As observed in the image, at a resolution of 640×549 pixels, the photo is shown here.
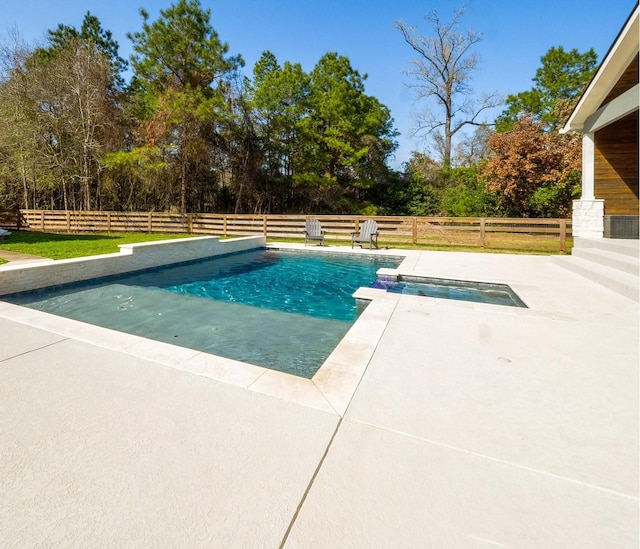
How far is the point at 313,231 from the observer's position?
10.3 meters

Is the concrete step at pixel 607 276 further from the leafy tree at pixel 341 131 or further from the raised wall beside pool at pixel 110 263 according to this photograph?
the leafy tree at pixel 341 131

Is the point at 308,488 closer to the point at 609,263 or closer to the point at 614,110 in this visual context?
the point at 609,263

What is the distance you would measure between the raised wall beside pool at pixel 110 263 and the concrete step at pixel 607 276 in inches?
305

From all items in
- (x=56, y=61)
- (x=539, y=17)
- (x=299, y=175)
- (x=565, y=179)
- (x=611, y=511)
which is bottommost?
(x=611, y=511)

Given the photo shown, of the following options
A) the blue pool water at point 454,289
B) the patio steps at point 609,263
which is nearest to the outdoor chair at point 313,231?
the blue pool water at point 454,289

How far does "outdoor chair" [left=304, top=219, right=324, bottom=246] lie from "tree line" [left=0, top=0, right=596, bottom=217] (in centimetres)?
652

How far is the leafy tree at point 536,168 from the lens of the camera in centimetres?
1259

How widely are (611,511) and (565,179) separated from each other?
14939mm

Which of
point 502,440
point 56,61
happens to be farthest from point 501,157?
point 56,61

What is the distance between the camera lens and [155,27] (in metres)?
13.2

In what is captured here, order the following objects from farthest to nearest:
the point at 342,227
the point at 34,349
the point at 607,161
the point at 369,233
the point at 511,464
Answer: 1. the point at 342,227
2. the point at 369,233
3. the point at 607,161
4. the point at 34,349
5. the point at 511,464

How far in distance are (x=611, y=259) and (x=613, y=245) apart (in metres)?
0.70

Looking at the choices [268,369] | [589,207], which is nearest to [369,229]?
[589,207]

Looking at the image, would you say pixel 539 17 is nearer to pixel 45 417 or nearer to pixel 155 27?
pixel 155 27
